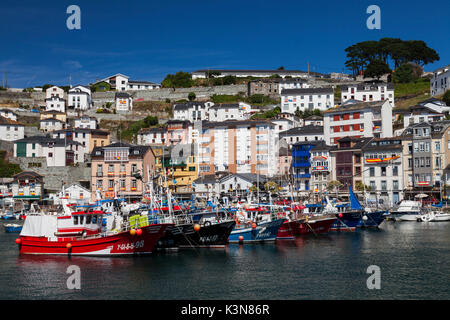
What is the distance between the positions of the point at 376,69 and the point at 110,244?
4278 inches

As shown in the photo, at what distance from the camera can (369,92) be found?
12131cm

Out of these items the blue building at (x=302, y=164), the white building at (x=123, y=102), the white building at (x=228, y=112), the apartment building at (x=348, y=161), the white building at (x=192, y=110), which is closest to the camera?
the apartment building at (x=348, y=161)

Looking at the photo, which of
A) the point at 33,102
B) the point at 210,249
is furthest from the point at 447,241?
the point at 33,102

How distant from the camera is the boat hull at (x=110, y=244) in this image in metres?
38.3

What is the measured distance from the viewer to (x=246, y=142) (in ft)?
334

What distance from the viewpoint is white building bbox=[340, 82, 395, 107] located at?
120m

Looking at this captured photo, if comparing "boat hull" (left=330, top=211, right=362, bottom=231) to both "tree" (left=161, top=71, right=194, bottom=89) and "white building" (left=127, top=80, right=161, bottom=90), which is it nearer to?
"tree" (left=161, top=71, right=194, bottom=89)

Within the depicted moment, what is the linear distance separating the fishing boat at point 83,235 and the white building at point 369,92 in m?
90.5

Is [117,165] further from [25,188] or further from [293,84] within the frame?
[293,84]

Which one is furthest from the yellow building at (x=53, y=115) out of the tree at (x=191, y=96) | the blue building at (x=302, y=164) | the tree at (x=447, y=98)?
the tree at (x=447, y=98)

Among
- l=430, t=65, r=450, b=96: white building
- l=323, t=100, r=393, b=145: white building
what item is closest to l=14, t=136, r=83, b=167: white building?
l=323, t=100, r=393, b=145: white building

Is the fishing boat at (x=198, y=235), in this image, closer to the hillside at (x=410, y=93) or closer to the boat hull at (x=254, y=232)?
the boat hull at (x=254, y=232)
